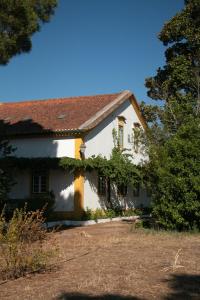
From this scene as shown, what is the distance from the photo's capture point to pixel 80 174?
2366 cm

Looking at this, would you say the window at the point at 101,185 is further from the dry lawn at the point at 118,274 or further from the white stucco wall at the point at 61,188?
the dry lawn at the point at 118,274

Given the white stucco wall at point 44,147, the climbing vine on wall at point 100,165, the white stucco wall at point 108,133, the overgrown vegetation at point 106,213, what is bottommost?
the overgrown vegetation at point 106,213

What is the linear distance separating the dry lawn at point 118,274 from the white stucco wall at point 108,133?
1084cm

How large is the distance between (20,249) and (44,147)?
611 inches

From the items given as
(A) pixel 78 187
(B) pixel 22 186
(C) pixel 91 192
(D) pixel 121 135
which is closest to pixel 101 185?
(C) pixel 91 192

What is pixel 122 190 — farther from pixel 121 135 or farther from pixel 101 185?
pixel 121 135

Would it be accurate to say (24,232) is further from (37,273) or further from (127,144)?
(127,144)

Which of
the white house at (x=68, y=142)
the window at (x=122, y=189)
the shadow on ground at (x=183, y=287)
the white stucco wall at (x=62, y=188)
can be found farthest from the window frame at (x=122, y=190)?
the shadow on ground at (x=183, y=287)

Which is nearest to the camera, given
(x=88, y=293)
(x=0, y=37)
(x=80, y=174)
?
(x=88, y=293)

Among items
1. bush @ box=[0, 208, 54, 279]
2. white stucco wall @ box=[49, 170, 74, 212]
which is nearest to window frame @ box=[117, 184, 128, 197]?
white stucco wall @ box=[49, 170, 74, 212]

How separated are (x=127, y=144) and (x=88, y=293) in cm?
2199

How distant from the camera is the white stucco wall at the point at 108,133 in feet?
81.7

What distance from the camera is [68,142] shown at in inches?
944

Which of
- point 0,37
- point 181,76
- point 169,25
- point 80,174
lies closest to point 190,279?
point 0,37
